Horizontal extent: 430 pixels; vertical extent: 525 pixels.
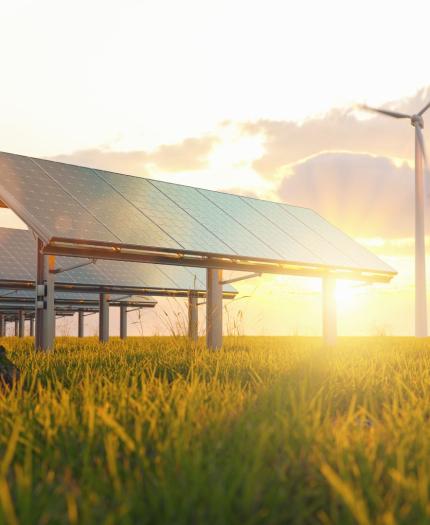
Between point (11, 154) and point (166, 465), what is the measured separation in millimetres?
11682

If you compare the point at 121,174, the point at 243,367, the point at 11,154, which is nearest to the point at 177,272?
the point at 121,174

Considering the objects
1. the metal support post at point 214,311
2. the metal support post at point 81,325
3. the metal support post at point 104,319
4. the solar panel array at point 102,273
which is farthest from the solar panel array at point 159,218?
the metal support post at point 81,325

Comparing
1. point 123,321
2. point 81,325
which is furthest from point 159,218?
point 81,325

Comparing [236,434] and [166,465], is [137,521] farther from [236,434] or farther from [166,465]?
[236,434]

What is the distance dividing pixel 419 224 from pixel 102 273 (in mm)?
10993

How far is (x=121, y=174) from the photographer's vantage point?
16.1 meters

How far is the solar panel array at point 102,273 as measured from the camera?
20.8m

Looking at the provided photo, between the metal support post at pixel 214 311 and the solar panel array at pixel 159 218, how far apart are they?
34.4 inches

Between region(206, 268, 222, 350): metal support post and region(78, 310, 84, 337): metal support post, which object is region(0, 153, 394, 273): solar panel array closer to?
region(206, 268, 222, 350): metal support post

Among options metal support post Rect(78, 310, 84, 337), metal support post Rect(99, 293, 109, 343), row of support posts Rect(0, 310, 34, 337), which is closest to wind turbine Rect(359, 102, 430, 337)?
metal support post Rect(99, 293, 109, 343)

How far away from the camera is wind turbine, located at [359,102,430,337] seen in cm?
2191

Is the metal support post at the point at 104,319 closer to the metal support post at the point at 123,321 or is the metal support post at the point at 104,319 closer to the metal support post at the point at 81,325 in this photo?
the metal support post at the point at 123,321

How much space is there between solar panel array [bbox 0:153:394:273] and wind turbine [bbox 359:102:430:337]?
4.74m

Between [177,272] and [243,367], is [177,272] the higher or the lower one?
the higher one
